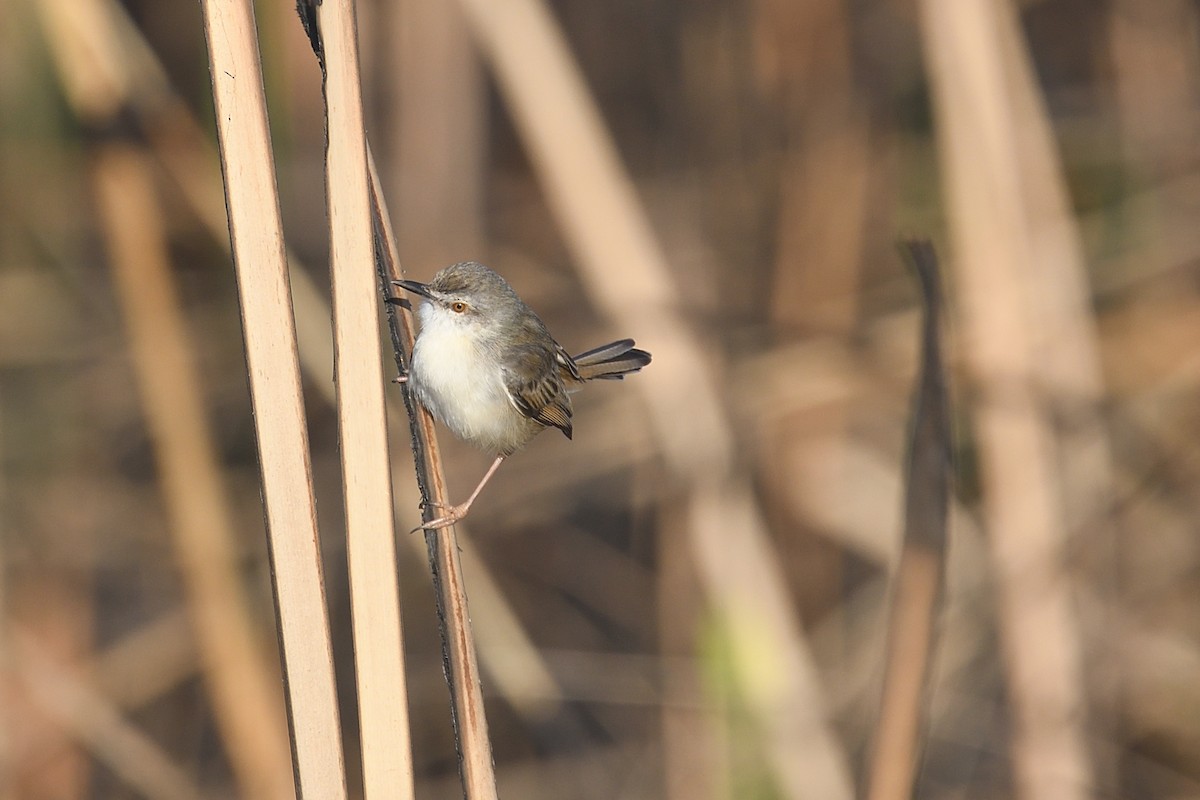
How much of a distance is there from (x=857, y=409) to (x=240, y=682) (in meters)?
2.43

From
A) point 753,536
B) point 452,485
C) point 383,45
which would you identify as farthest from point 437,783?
point 383,45

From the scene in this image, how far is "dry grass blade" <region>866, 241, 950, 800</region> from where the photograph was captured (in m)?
1.47

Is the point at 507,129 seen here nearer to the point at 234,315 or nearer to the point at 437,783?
the point at 234,315

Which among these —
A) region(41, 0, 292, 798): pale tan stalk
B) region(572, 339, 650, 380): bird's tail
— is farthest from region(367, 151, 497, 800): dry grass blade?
region(41, 0, 292, 798): pale tan stalk

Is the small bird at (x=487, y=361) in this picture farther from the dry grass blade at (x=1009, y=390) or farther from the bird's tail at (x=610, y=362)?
the dry grass blade at (x=1009, y=390)

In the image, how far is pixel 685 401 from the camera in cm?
286

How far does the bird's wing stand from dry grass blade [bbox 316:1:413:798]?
3.67ft

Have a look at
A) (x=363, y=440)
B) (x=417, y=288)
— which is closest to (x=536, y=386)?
(x=417, y=288)

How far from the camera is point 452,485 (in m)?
3.83

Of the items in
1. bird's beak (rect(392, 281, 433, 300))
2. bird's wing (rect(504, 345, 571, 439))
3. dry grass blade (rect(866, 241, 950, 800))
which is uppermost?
bird's beak (rect(392, 281, 433, 300))

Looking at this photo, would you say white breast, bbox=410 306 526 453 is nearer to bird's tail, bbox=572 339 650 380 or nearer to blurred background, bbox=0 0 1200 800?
bird's tail, bbox=572 339 650 380

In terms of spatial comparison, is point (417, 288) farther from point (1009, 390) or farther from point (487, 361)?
point (1009, 390)

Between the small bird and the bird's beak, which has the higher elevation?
the bird's beak

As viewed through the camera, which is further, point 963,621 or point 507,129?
point 507,129
